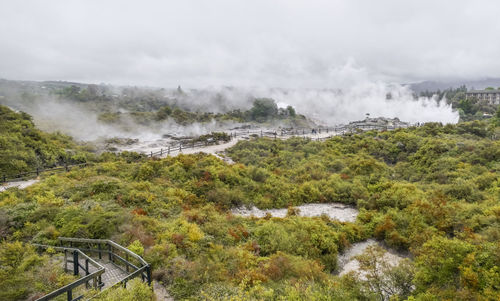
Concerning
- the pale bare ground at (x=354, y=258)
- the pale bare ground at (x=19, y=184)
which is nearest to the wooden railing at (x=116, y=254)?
the pale bare ground at (x=354, y=258)

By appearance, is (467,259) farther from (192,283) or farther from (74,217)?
(74,217)

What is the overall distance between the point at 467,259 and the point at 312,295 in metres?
4.25

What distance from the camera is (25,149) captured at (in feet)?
73.1

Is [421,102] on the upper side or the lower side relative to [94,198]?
upper

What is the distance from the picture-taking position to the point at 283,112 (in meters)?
69.3

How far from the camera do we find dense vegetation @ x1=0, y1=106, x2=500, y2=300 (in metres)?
7.13

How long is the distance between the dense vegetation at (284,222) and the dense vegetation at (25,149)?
152 inches

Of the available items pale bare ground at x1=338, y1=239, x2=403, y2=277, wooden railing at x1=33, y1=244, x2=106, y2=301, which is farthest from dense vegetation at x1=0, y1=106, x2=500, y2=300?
wooden railing at x1=33, y1=244, x2=106, y2=301

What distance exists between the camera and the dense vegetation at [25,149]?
65.0ft

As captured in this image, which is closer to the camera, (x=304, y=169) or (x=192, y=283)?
(x=192, y=283)

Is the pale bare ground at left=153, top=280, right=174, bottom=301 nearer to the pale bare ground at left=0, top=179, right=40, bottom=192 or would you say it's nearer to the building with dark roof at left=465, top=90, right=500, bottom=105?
the pale bare ground at left=0, top=179, right=40, bottom=192

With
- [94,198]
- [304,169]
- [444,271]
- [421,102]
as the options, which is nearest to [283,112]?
[421,102]

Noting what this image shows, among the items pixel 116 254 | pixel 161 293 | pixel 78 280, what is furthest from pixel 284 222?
pixel 78 280

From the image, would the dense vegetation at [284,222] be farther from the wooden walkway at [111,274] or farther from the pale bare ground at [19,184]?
the pale bare ground at [19,184]
